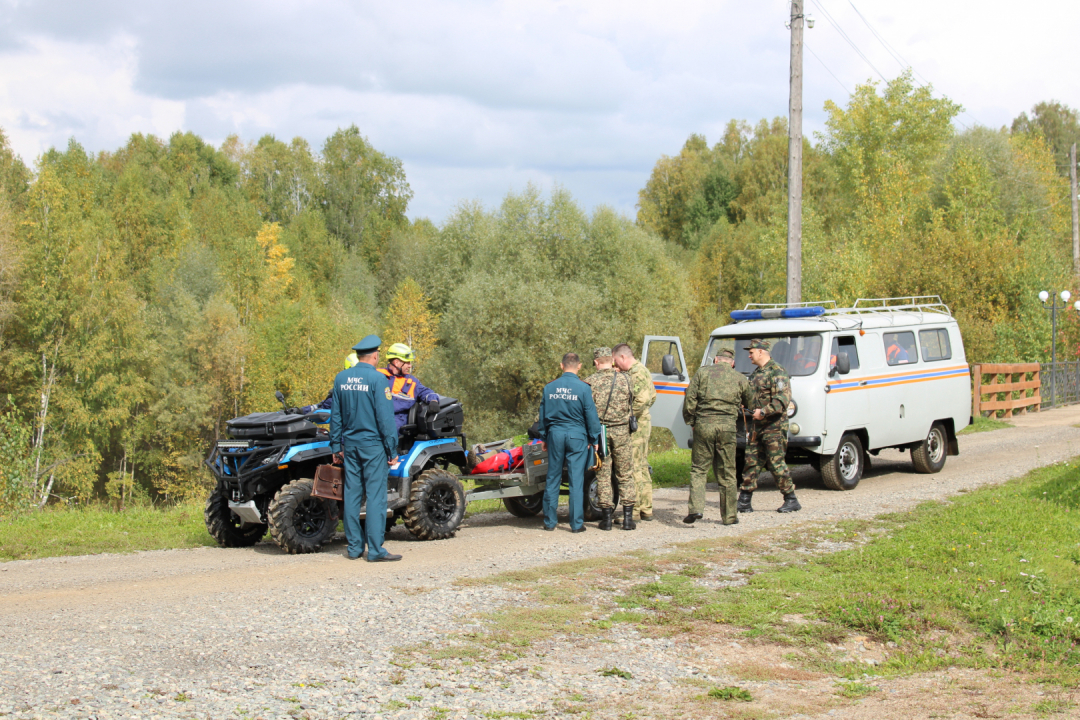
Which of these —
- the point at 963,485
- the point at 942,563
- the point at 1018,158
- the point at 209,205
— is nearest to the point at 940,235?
the point at 963,485

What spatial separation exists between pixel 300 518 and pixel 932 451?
406 inches

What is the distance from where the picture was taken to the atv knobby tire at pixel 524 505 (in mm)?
10695

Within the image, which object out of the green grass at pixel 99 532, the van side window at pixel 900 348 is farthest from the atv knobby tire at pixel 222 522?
the van side window at pixel 900 348

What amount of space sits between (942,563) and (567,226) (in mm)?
39346

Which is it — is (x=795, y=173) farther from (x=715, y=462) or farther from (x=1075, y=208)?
(x=1075, y=208)

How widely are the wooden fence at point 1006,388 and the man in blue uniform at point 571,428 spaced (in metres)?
16.3

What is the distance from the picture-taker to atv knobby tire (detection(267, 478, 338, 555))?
8.23 metres

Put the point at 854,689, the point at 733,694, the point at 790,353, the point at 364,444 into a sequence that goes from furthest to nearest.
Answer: the point at 790,353 < the point at 364,444 < the point at 854,689 < the point at 733,694

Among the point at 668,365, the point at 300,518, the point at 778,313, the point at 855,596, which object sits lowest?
the point at 855,596

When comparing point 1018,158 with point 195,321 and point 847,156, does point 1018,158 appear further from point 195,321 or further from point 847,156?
point 195,321

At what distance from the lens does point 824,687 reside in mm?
5066

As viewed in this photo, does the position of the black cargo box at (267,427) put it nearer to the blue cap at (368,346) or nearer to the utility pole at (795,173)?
the blue cap at (368,346)

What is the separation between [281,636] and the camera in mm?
5605

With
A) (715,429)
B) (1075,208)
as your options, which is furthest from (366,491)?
(1075,208)
